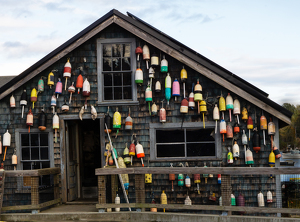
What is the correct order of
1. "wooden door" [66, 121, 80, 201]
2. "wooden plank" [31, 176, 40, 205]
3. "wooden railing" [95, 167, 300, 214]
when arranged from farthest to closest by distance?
"wooden door" [66, 121, 80, 201] < "wooden plank" [31, 176, 40, 205] < "wooden railing" [95, 167, 300, 214]

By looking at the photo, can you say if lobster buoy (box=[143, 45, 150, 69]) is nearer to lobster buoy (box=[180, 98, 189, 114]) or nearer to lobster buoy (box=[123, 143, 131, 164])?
lobster buoy (box=[180, 98, 189, 114])

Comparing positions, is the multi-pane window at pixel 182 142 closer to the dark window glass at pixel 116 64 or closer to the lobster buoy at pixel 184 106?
the lobster buoy at pixel 184 106

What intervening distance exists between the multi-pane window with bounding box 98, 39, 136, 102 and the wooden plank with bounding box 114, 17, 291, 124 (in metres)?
0.49

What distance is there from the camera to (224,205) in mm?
8250

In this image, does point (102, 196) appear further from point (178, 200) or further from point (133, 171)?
point (178, 200)

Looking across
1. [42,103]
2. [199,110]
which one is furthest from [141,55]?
[42,103]

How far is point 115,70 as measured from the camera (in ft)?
35.7

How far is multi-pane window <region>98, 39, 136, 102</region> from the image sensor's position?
1078cm

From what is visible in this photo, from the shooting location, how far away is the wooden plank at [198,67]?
997 cm

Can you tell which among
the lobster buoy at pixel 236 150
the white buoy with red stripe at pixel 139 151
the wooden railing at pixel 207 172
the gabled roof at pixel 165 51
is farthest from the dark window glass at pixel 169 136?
the wooden railing at pixel 207 172

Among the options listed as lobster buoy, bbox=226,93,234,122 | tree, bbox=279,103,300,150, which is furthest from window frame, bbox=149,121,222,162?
tree, bbox=279,103,300,150

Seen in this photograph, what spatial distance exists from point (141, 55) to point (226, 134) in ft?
10.3

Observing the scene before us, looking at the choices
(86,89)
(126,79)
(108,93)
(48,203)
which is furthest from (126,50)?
(48,203)

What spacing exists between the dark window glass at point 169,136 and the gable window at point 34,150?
3.11 meters
